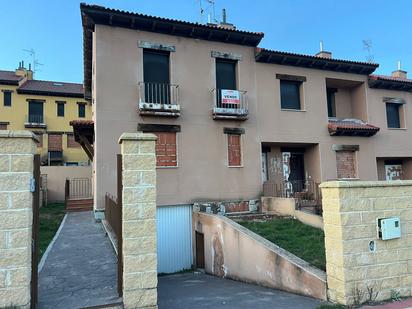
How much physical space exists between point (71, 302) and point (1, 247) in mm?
1271

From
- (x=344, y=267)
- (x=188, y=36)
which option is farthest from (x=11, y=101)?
(x=344, y=267)

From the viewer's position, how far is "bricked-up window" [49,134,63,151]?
3155cm

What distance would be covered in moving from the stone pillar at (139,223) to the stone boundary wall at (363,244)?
9.79 ft

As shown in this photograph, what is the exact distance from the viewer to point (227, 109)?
1489 cm

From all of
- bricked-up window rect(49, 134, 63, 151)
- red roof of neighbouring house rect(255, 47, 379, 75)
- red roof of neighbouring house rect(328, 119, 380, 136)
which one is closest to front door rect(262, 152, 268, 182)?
red roof of neighbouring house rect(328, 119, 380, 136)

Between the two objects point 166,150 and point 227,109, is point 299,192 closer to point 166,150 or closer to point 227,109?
point 227,109

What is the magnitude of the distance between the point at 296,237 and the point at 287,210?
3.90 metres

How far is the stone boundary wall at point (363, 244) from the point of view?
5.32 meters

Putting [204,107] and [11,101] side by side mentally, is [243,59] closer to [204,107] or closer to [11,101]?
[204,107]

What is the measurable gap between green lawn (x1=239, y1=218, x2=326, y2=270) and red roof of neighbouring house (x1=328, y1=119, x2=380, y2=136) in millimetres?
6361

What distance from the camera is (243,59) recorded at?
51.8 feet

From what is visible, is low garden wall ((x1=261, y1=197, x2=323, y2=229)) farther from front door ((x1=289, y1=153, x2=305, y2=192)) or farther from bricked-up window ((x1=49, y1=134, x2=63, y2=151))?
bricked-up window ((x1=49, y1=134, x2=63, y2=151))

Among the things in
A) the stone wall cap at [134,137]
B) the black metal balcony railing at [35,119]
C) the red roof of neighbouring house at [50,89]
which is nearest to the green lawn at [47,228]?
the stone wall cap at [134,137]

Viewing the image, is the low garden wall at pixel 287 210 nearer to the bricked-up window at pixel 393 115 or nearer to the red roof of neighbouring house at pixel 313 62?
the red roof of neighbouring house at pixel 313 62
